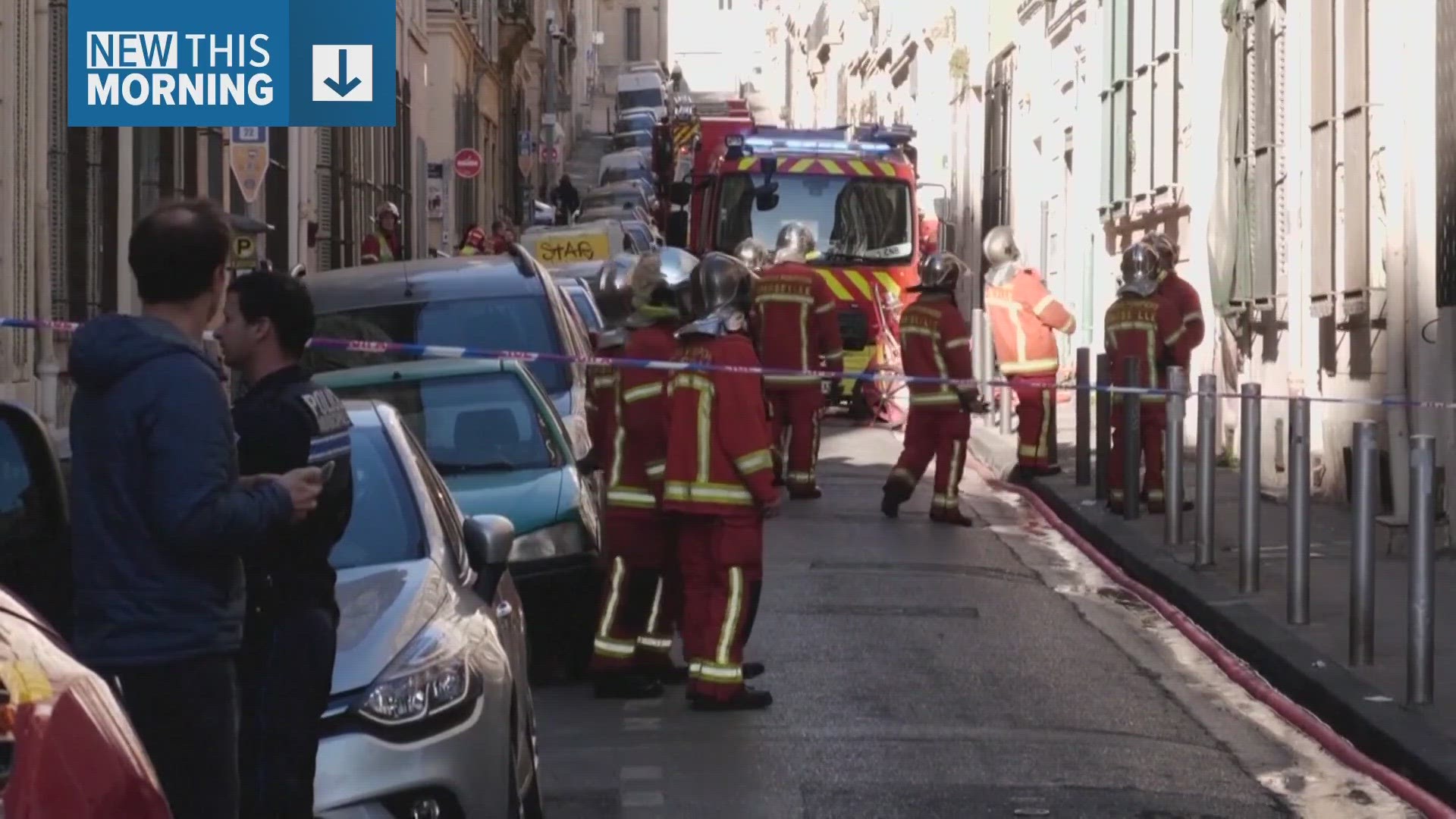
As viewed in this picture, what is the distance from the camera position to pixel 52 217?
773 inches

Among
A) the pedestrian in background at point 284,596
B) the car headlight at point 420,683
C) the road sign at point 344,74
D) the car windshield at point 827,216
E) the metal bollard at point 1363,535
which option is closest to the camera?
the pedestrian in background at point 284,596

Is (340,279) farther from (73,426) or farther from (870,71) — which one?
(870,71)

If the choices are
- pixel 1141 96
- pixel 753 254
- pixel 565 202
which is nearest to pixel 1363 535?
pixel 753 254

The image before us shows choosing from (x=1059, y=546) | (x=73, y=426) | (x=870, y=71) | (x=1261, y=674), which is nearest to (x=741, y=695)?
(x=1261, y=674)

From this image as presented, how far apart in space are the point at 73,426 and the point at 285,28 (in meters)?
22.1

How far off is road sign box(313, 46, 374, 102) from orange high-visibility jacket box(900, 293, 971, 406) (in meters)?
13.1

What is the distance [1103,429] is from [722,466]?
8.21 metres

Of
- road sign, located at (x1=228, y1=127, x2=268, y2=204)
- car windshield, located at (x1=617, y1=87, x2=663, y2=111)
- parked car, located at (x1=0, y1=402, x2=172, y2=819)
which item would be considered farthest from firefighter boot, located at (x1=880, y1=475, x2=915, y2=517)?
car windshield, located at (x1=617, y1=87, x2=663, y2=111)

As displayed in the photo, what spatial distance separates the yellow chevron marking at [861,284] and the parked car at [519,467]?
1697cm

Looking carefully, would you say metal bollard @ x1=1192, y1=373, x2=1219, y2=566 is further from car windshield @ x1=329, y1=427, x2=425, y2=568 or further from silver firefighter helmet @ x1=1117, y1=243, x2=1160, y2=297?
car windshield @ x1=329, y1=427, x2=425, y2=568

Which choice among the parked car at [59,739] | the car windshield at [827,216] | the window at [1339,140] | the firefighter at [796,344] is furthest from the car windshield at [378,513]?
the car windshield at [827,216]

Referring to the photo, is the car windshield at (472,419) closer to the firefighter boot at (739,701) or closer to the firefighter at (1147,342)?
the firefighter boot at (739,701)

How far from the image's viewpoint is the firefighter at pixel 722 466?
33.6 feet

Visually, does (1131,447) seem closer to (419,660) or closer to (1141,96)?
(1141,96)
